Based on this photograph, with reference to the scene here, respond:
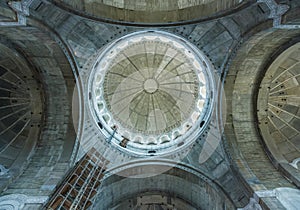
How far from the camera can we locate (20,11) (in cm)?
843

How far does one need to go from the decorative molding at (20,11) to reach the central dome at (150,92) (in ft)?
22.2

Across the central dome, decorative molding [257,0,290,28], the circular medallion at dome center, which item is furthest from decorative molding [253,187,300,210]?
the circular medallion at dome center

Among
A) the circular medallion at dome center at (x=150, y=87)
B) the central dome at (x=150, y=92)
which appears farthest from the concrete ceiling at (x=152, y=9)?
the circular medallion at dome center at (x=150, y=87)

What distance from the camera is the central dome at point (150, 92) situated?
16.1 meters

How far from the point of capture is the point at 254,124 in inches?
520

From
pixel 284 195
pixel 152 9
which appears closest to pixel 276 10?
pixel 152 9

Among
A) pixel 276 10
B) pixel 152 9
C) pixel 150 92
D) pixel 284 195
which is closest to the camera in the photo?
pixel 276 10

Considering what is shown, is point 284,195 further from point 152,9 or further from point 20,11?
point 20,11

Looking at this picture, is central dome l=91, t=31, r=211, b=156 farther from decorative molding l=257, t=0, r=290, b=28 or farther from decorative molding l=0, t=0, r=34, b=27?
decorative molding l=0, t=0, r=34, b=27

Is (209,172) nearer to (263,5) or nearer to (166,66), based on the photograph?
(263,5)

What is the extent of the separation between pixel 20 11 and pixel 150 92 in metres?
13.3

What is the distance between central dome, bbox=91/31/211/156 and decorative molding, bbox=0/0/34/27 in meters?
6.77

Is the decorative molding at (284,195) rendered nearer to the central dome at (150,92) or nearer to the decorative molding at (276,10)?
the central dome at (150,92)

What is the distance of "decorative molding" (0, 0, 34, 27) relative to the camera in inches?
320
